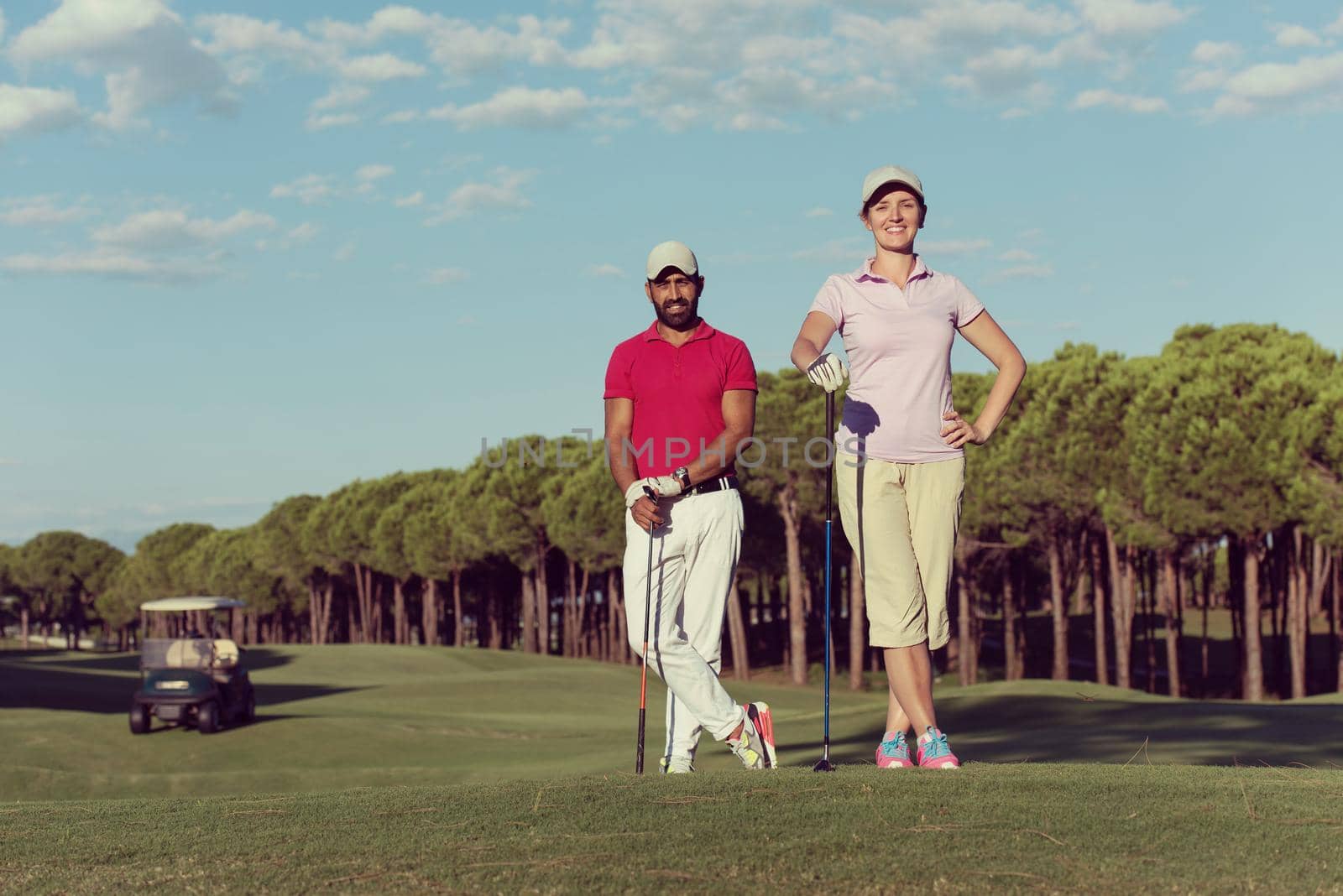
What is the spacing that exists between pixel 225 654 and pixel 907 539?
24.3 m

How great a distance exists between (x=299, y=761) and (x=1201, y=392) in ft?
82.5

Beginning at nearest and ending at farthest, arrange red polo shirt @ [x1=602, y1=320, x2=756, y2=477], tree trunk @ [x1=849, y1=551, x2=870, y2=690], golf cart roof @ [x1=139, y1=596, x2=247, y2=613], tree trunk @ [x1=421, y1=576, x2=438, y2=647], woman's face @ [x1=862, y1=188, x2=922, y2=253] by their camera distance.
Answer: woman's face @ [x1=862, y1=188, x2=922, y2=253] → red polo shirt @ [x1=602, y1=320, x2=756, y2=477] → golf cart roof @ [x1=139, y1=596, x2=247, y2=613] → tree trunk @ [x1=849, y1=551, x2=870, y2=690] → tree trunk @ [x1=421, y1=576, x2=438, y2=647]

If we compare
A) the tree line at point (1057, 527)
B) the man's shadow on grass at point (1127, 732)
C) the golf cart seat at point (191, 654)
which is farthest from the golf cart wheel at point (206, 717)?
the man's shadow on grass at point (1127, 732)

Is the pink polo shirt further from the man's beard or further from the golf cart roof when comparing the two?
the golf cart roof

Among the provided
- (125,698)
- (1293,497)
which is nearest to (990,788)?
(1293,497)

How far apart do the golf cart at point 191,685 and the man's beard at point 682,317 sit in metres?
21.6

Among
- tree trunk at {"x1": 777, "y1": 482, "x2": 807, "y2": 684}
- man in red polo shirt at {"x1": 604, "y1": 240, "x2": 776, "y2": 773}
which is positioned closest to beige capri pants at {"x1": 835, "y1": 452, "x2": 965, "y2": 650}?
man in red polo shirt at {"x1": 604, "y1": 240, "x2": 776, "y2": 773}

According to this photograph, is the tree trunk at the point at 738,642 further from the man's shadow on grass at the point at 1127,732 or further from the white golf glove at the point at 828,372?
the white golf glove at the point at 828,372

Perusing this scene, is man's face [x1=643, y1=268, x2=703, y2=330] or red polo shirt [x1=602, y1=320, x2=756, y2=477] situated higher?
man's face [x1=643, y1=268, x2=703, y2=330]

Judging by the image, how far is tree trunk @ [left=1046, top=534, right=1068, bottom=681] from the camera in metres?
45.2

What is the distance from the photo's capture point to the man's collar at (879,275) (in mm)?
7613

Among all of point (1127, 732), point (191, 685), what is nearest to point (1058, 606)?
point (1127, 732)

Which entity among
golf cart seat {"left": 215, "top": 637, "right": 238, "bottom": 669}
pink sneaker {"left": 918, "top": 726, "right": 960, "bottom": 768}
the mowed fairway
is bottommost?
golf cart seat {"left": 215, "top": 637, "right": 238, "bottom": 669}

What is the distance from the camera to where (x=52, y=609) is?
470 ft
